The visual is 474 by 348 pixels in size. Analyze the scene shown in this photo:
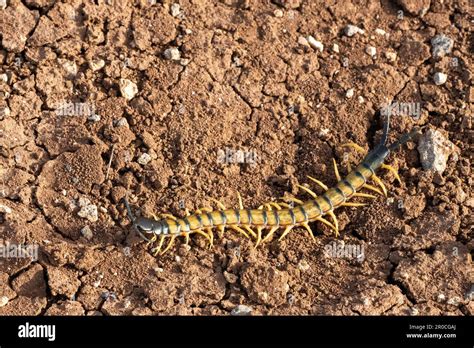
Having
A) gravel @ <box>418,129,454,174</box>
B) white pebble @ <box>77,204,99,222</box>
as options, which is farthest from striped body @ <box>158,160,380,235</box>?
white pebble @ <box>77,204,99,222</box>

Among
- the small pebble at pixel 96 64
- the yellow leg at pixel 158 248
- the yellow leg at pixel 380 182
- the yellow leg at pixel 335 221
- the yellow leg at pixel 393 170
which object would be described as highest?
the small pebble at pixel 96 64

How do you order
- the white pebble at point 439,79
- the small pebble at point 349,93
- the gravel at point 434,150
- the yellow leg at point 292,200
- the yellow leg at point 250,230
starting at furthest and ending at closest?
the white pebble at point 439,79 < the small pebble at point 349,93 < the gravel at point 434,150 < the yellow leg at point 292,200 < the yellow leg at point 250,230

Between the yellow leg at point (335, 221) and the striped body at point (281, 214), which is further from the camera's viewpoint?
the yellow leg at point (335, 221)

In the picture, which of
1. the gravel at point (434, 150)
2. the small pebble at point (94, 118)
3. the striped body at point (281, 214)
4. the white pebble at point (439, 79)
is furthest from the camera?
the white pebble at point (439, 79)

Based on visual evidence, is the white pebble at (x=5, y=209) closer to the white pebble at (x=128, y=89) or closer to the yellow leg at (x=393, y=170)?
the white pebble at (x=128, y=89)

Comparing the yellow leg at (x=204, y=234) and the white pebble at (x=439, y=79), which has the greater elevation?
the white pebble at (x=439, y=79)

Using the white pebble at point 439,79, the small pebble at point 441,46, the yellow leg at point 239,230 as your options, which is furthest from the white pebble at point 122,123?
the small pebble at point 441,46

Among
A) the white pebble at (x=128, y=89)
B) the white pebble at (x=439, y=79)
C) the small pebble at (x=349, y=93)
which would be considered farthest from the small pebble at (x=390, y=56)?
the white pebble at (x=128, y=89)

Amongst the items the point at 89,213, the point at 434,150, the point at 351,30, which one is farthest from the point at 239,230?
the point at 351,30
